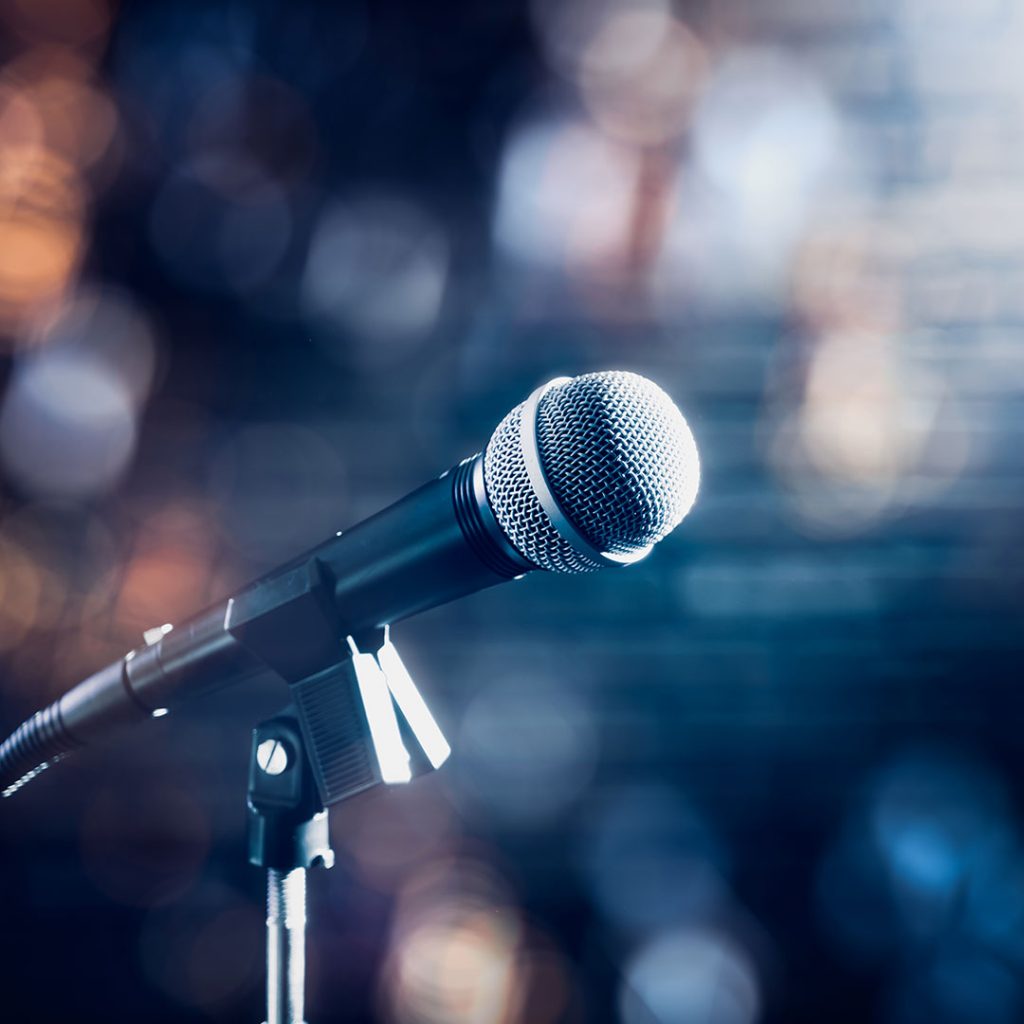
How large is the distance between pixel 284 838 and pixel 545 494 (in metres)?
0.65

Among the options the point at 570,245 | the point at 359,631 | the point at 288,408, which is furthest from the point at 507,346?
the point at 359,631

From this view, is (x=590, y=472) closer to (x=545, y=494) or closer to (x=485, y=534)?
(x=545, y=494)

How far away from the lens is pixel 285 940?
3.67 feet

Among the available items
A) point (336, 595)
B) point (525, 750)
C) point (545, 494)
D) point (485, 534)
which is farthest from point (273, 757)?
point (525, 750)

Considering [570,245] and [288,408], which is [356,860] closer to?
[288,408]

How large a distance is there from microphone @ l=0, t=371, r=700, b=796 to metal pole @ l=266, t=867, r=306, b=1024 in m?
0.31

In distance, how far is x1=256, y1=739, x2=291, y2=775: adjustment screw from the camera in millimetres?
1090

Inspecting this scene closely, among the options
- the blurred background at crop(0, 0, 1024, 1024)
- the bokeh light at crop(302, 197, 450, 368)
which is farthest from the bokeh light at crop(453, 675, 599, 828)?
the bokeh light at crop(302, 197, 450, 368)

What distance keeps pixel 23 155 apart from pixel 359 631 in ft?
6.55

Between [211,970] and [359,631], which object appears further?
[211,970]

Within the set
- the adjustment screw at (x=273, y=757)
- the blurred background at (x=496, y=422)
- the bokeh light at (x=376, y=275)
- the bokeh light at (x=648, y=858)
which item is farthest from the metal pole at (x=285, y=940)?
the bokeh light at (x=376, y=275)

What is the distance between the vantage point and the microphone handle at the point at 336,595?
97 cm

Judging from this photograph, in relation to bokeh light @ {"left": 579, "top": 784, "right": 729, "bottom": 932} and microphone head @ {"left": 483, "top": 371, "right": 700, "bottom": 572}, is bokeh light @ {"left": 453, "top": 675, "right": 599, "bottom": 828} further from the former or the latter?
microphone head @ {"left": 483, "top": 371, "right": 700, "bottom": 572}

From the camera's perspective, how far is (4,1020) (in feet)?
7.61
